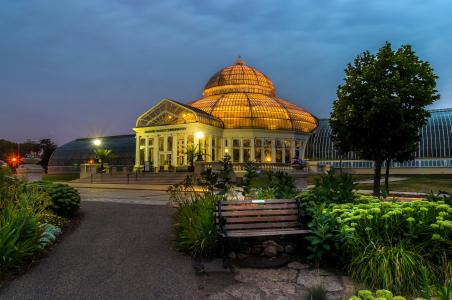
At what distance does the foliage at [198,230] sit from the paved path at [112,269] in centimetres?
27

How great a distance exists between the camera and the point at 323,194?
898cm

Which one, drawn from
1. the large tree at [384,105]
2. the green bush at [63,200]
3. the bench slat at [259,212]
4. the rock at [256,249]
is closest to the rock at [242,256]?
the rock at [256,249]

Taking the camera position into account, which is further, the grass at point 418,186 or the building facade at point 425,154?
the building facade at point 425,154

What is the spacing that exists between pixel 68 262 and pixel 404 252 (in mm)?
6104

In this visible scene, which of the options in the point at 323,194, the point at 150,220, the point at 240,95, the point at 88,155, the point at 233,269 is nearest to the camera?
the point at 233,269

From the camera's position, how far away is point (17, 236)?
23.1ft

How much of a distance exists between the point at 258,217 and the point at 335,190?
81.4 inches

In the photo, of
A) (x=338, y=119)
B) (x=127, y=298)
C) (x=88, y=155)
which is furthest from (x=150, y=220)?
(x=88, y=155)

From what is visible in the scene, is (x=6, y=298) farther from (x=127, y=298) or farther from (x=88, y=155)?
(x=88, y=155)

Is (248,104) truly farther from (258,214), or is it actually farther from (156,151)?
(258,214)

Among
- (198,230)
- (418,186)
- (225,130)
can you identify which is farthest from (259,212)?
(225,130)

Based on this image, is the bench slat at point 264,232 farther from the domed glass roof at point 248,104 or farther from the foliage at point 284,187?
the domed glass roof at point 248,104

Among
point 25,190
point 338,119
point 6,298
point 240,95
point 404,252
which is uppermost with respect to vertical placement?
point 240,95

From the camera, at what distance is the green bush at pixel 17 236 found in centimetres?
681
